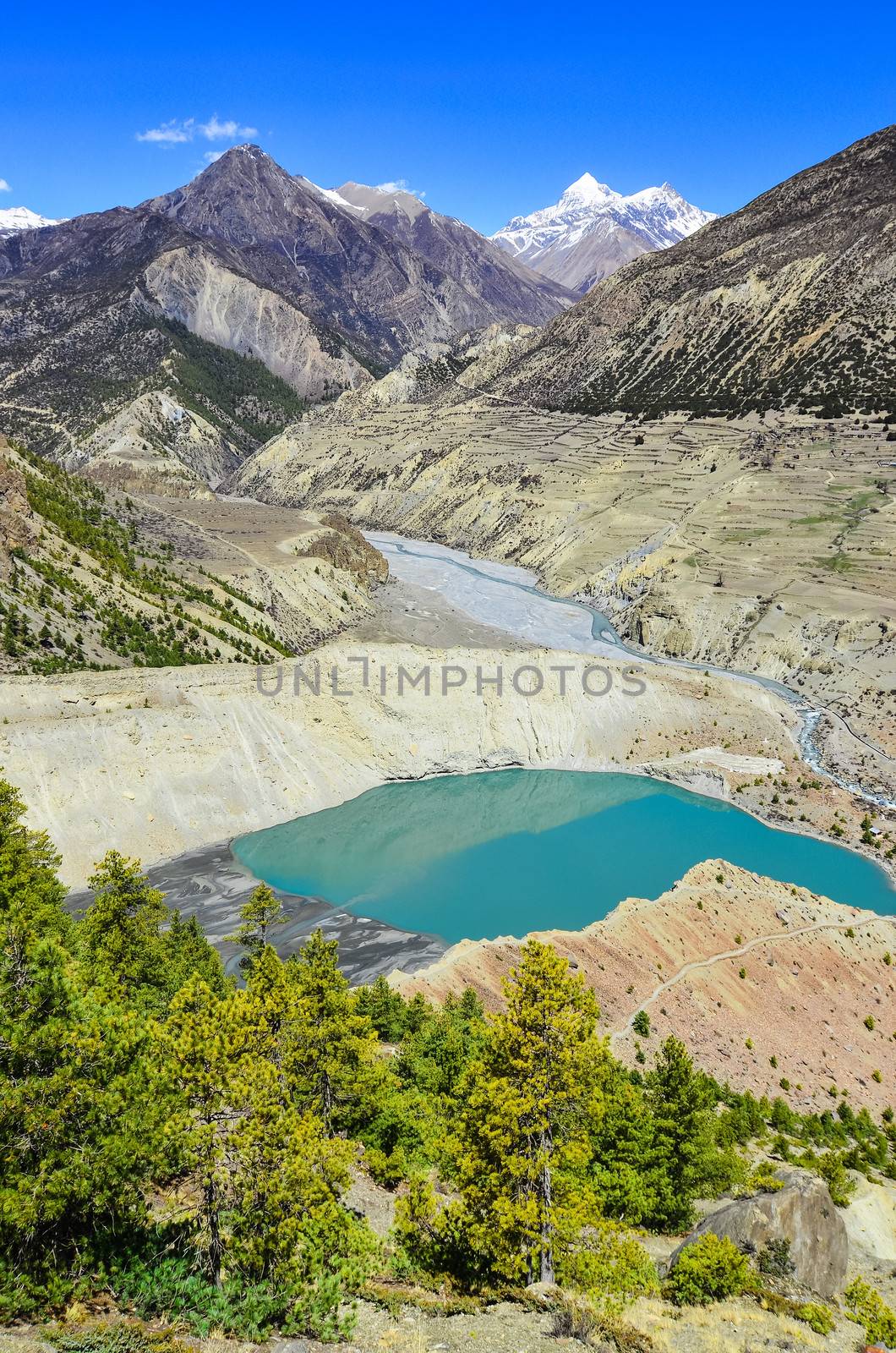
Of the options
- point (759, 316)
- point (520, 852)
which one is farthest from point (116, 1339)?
point (759, 316)

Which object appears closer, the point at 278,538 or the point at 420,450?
the point at 278,538

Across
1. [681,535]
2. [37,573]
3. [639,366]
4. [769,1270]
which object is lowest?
[769,1270]

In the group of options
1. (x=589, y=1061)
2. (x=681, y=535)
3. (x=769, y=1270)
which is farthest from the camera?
(x=681, y=535)

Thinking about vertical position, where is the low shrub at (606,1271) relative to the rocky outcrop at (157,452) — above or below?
below

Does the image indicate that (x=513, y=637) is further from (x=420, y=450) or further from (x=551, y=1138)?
(x=420, y=450)

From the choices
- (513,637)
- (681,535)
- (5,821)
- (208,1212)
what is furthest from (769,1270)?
(681,535)

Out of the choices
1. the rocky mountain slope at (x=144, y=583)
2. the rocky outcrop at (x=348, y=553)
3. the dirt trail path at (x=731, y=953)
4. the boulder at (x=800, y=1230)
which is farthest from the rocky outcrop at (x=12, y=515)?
the boulder at (x=800, y=1230)

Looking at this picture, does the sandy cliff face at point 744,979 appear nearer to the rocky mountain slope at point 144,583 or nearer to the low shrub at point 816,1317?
the low shrub at point 816,1317
